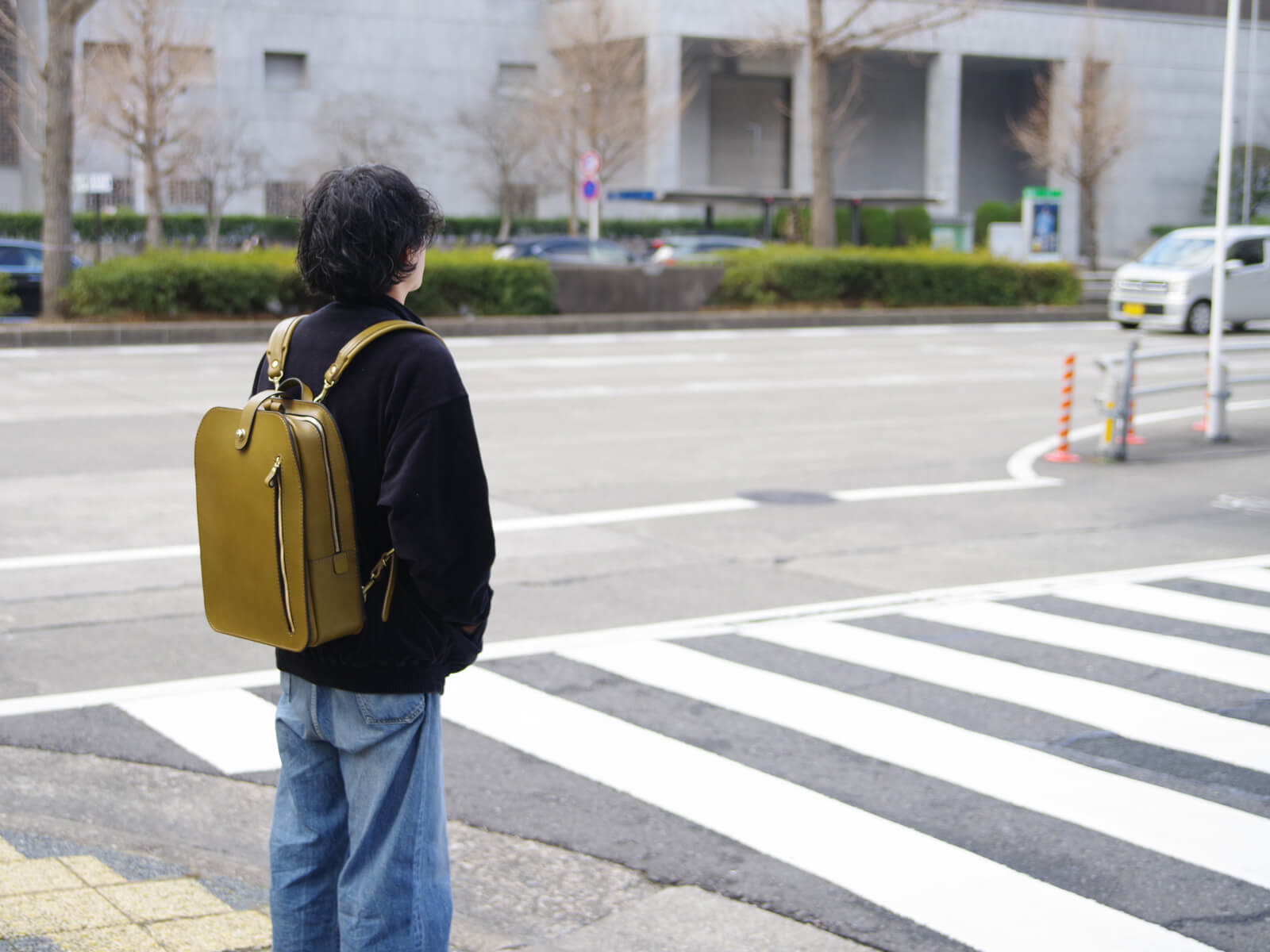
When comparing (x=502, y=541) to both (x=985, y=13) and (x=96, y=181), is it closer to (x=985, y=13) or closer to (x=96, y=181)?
(x=96, y=181)

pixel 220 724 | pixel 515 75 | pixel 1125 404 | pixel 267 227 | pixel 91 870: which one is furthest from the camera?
pixel 515 75

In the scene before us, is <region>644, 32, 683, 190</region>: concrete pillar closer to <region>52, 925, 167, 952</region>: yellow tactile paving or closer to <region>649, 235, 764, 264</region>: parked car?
<region>649, 235, 764, 264</region>: parked car

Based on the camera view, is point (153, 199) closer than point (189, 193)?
Yes

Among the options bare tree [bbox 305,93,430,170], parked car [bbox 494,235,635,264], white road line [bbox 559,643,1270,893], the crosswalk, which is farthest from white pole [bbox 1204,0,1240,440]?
bare tree [bbox 305,93,430,170]

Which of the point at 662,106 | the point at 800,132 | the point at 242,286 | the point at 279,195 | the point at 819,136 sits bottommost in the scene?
the point at 242,286

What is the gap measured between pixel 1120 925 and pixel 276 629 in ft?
8.29

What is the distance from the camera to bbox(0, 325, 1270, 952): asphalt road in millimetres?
4609

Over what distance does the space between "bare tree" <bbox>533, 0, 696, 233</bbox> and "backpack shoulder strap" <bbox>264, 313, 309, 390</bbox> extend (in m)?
47.2

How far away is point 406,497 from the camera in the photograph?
2752mm

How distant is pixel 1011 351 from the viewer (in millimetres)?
24016

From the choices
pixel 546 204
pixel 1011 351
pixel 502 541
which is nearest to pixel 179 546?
pixel 502 541

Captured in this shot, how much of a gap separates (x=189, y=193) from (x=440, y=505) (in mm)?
51675

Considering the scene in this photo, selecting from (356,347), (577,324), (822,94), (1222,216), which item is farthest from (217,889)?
(822,94)

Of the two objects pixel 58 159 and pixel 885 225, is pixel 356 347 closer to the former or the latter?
pixel 58 159
